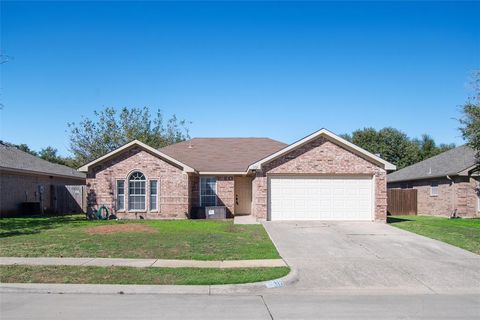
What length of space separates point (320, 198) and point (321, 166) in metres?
1.60

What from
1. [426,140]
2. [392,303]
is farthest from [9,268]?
[426,140]

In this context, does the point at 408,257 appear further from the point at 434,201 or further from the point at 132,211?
the point at 434,201

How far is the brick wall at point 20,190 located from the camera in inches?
1057

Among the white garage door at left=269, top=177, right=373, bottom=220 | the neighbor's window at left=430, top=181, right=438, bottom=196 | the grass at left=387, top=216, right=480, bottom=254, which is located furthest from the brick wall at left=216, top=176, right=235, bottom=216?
the neighbor's window at left=430, top=181, right=438, bottom=196

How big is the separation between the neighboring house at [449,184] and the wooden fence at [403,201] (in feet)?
3.40

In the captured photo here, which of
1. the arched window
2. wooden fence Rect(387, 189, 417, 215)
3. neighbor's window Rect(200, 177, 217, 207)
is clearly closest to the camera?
the arched window

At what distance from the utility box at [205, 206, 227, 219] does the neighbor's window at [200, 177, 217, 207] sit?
170 centimetres

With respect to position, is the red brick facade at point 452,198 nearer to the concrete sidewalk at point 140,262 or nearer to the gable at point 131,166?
the gable at point 131,166

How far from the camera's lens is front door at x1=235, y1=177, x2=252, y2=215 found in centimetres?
2803

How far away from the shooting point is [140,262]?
11953 mm

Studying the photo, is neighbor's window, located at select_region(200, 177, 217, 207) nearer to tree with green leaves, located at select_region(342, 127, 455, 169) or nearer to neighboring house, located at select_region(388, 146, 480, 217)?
neighboring house, located at select_region(388, 146, 480, 217)

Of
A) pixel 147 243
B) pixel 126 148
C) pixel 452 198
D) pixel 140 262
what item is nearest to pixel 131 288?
pixel 140 262

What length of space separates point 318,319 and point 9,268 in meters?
7.70

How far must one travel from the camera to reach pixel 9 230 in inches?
741
